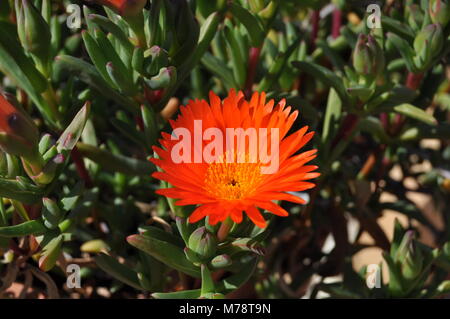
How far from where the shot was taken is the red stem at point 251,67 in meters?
0.77

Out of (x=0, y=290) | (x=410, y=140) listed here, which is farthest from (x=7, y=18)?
(x=410, y=140)

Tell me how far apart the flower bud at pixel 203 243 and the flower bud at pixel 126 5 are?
203 mm

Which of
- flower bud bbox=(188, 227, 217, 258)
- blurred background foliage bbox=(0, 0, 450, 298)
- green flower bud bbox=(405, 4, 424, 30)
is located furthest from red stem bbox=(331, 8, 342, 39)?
flower bud bbox=(188, 227, 217, 258)

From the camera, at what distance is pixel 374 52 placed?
68 cm

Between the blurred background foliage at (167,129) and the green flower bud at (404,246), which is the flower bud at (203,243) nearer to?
the blurred background foliage at (167,129)

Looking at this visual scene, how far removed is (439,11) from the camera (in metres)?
0.70

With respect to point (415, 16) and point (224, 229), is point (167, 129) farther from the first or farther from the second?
point (415, 16)

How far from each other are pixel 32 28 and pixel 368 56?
13.4 inches

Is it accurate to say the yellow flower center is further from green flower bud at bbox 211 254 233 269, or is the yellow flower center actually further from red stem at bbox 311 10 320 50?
red stem at bbox 311 10 320 50

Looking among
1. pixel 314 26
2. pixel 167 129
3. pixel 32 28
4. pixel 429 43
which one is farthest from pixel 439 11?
pixel 32 28

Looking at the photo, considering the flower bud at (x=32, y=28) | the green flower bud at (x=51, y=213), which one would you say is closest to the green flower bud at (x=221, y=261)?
the green flower bud at (x=51, y=213)

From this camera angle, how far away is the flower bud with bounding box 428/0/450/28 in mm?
699
